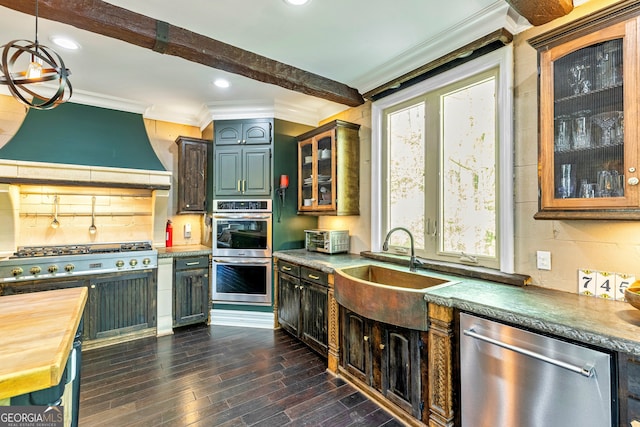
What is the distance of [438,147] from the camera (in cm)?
266

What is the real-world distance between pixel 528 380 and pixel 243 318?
3066 millimetres

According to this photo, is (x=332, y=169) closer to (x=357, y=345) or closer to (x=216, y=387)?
(x=357, y=345)

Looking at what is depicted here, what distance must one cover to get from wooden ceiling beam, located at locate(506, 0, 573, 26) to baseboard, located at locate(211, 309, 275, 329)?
3600 millimetres

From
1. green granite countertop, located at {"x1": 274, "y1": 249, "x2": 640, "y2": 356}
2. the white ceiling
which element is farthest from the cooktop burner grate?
green granite countertop, located at {"x1": 274, "y1": 249, "x2": 640, "y2": 356}

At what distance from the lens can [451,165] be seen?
2.59 meters

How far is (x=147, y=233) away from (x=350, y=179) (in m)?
2.81

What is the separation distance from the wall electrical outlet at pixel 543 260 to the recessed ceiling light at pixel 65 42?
13.0 ft

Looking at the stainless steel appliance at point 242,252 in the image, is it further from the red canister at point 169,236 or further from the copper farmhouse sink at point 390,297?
the copper farmhouse sink at point 390,297

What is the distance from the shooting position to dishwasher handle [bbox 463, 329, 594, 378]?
4.22ft

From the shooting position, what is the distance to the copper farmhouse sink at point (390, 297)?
74.5 inches

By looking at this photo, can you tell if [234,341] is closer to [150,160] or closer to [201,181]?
[201,181]

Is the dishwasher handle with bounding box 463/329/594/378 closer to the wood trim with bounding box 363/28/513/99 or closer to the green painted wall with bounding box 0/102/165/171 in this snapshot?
the wood trim with bounding box 363/28/513/99

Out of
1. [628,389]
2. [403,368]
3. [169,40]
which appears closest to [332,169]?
[169,40]

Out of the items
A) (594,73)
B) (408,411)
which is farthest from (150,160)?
(594,73)
